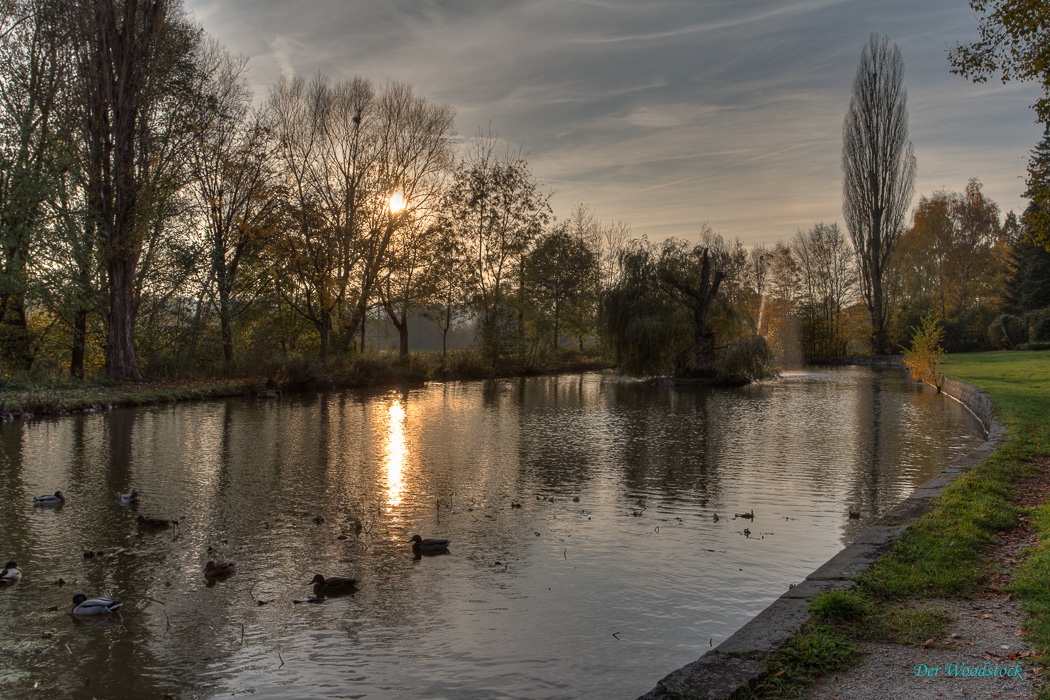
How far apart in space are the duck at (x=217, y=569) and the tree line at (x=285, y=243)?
11982mm

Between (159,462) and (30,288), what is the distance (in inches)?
509

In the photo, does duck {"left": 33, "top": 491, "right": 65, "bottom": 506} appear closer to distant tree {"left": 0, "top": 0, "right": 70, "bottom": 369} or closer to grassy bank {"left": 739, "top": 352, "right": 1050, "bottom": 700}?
grassy bank {"left": 739, "top": 352, "right": 1050, "bottom": 700}

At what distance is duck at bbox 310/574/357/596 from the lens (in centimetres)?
570

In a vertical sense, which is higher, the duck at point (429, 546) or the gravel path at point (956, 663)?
the gravel path at point (956, 663)

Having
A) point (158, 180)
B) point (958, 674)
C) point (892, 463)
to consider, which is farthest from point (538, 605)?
point (158, 180)

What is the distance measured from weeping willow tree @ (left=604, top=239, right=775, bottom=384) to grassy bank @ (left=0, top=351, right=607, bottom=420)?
9.91m

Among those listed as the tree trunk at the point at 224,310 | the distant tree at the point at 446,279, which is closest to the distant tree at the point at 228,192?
the tree trunk at the point at 224,310

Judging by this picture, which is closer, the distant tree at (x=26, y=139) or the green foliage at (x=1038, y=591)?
the green foliage at (x=1038, y=591)

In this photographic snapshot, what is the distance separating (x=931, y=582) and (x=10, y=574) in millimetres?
7824

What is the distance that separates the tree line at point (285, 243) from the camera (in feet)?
72.2

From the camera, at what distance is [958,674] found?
348 cm

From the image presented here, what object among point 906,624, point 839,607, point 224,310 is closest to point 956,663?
point 906,624

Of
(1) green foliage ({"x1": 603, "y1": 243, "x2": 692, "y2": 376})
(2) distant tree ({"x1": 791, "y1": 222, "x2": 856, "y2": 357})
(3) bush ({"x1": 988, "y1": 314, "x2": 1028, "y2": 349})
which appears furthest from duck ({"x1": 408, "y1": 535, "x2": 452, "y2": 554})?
(2) distant tree ({"x1": 791, "y1": 222, "x2": 856, "y2": 357})

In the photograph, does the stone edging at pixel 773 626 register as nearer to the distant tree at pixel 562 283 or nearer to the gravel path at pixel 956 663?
the gravel path at pixel 956 663
